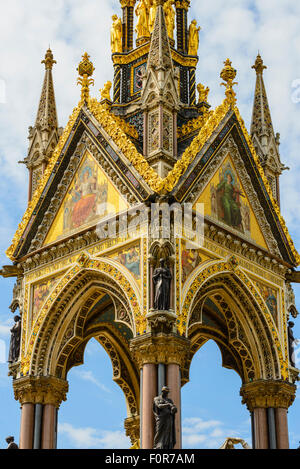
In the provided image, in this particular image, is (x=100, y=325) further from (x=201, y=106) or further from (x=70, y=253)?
(x=201, y=106)

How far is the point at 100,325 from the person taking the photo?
99.5ft

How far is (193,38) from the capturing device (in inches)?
1332

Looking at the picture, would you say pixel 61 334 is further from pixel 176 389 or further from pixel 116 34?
pixel 116 34

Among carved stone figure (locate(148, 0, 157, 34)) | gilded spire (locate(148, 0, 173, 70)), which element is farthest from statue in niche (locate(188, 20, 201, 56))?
gilded spire (locate(148, 0, 173, 70))

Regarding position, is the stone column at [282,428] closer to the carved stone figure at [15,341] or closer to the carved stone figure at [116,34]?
the carved stone figure at [15,341]

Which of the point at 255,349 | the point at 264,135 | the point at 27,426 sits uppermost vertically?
the point at 264,135

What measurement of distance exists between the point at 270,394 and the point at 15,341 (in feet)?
21.8

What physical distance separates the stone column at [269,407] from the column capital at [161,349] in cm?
372

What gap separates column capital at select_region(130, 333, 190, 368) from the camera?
25453 millimetres

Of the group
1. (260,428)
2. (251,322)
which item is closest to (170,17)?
(251,322)

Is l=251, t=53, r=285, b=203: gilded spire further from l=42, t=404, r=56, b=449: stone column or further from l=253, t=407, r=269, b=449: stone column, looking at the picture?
l=42, t=404, r=56, b=449: stone column

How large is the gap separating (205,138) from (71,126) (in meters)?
3.74
